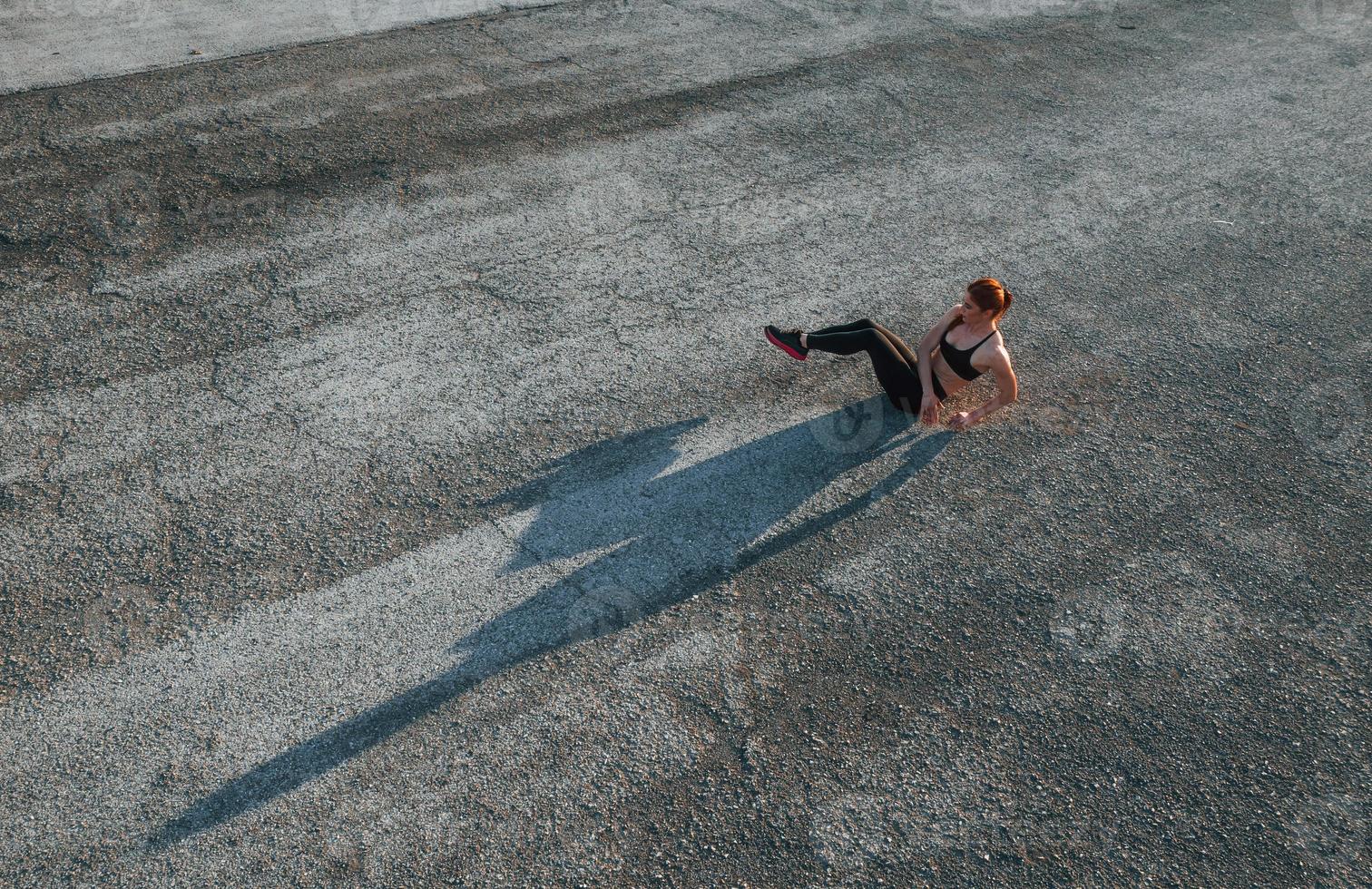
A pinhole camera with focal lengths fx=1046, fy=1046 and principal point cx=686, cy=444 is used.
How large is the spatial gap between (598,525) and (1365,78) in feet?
33.0

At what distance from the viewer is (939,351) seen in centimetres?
596

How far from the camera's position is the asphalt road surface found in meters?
4.08

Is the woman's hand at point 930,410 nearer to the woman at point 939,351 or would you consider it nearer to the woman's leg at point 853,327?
the woman at point 939,351

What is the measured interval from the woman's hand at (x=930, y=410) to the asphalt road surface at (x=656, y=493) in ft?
0.61

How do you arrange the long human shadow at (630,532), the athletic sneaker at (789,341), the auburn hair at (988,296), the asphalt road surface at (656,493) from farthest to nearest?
the athletic sneaker at (789,341) < the auburn hair at (988,296) < the long human shadow at (630,532) < the asphalt road surface at (656,493)

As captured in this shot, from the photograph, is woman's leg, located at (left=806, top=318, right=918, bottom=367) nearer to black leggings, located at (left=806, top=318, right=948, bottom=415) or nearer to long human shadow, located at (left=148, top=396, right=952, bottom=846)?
black leggings, located at (left=806, top=318, right=948, bottom=415)

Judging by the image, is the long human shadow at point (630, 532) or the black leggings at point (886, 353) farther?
the black leggings at point (886, 353)

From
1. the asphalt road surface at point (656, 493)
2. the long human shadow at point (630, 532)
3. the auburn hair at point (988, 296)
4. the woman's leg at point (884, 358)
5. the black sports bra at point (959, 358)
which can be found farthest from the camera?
the woman's leg at point (884, 358)

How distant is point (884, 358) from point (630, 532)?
71.8 inches

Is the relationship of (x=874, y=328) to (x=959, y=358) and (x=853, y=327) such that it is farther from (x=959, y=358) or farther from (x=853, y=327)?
(x=959, y=358)

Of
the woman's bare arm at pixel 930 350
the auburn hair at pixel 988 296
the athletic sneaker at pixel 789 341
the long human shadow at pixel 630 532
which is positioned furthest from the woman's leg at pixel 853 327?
the auburn hair at pixel 988 296

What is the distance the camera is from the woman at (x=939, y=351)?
18.7 ft

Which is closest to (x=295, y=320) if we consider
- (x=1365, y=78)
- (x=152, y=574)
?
(x=152, y=574)

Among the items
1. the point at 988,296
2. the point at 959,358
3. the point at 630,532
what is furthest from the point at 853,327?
the point at 630,532
